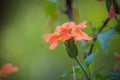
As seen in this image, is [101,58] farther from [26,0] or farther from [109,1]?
[109,1]

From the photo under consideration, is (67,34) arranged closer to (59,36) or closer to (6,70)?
(59,36)

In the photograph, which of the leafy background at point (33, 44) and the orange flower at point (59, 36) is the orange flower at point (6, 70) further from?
the leafy background at point (33, 44)

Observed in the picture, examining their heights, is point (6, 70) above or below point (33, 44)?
below

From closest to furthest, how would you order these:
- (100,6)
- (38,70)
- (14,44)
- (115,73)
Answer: (115,73) < (100,6) < (38,70) < (14,44)

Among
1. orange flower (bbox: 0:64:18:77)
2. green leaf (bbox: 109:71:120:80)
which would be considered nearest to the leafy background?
orange flower (bbox: 0:64:18:77)

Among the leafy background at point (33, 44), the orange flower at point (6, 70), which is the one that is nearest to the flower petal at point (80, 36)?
the orange flower at point (6, 70)

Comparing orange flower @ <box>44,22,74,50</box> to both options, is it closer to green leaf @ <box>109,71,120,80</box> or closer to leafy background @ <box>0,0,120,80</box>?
green leaf @ <box>109,71,120,80</box>

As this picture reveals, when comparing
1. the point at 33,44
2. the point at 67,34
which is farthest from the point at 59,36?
the point at 33,44

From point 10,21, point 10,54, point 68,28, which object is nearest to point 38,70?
point 10,54
